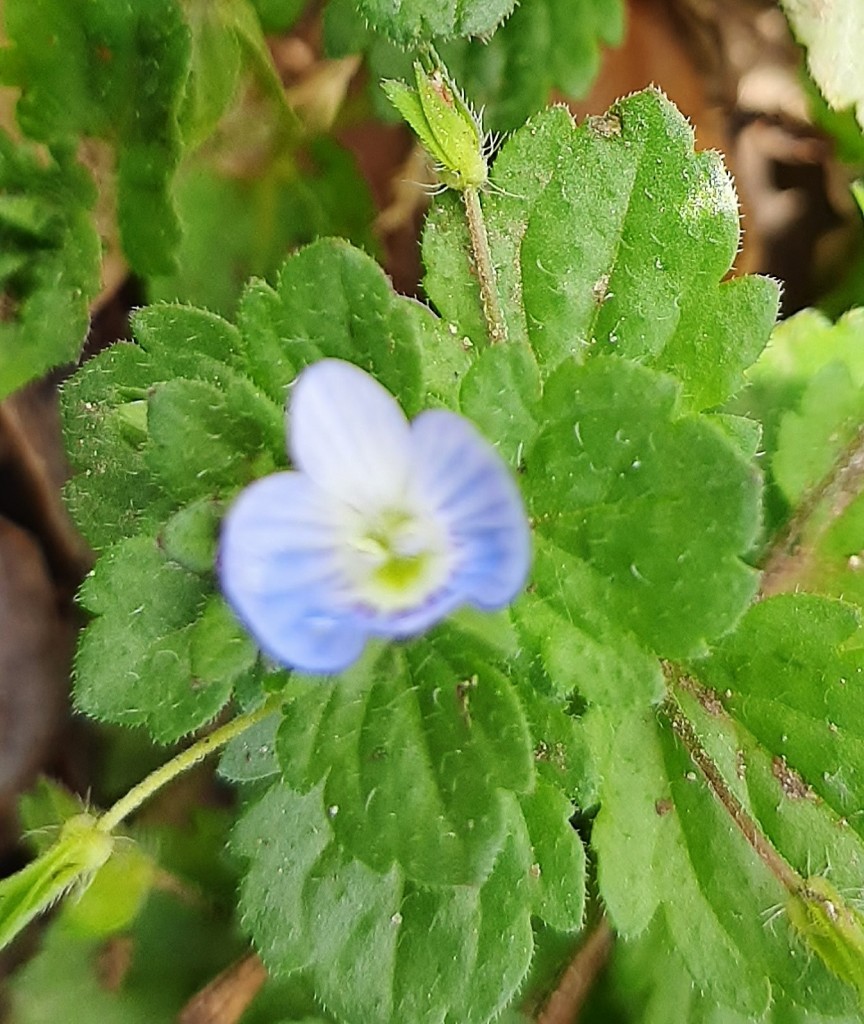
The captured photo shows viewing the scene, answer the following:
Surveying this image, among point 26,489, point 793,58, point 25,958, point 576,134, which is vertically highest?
point 793,58

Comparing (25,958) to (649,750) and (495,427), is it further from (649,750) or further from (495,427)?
(495,427)

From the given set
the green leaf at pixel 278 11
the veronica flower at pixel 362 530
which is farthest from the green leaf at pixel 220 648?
the green leaf at pixel 278 11

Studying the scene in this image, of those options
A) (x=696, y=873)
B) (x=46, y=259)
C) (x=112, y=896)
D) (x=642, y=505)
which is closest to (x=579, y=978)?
(x=696, y=873)

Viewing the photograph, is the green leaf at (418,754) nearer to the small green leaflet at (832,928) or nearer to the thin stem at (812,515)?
the small green leaflet at (832,928)

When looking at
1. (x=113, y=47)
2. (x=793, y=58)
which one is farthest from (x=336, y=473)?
(x=793, y=58)

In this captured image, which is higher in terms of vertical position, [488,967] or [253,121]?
[253,121]

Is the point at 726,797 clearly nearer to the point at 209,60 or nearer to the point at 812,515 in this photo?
the point at 812,515
